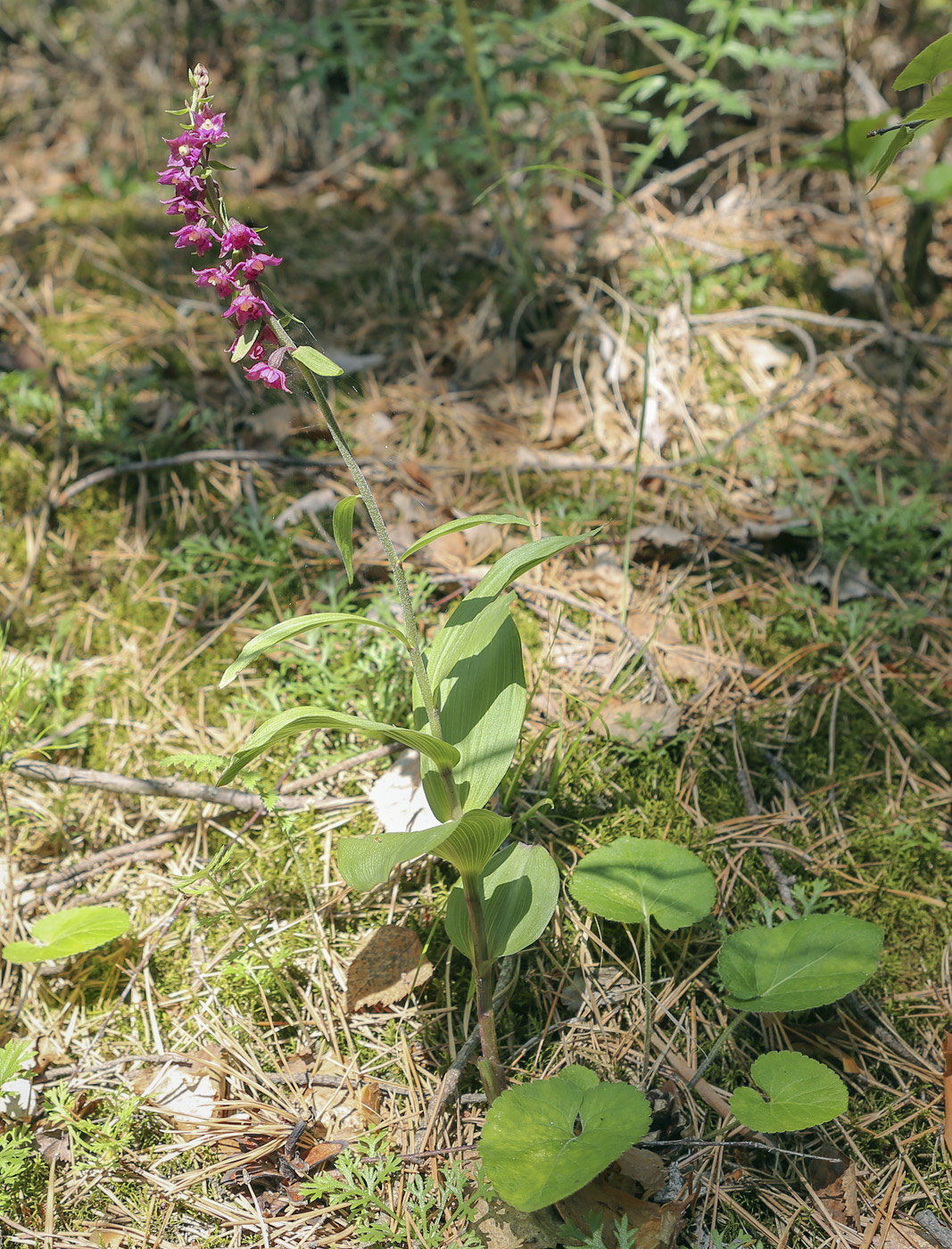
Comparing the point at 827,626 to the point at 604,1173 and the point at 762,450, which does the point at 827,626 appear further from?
the point at 604,1173

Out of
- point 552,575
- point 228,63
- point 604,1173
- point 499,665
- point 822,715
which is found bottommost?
point 604,1173

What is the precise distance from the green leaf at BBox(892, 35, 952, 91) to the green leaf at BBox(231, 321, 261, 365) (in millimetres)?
1062

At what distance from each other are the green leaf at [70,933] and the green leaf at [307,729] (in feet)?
2.25

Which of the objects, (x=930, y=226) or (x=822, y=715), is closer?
(x=822, y=715)

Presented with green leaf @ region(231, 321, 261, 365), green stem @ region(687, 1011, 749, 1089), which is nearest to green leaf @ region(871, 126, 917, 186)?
green leaf @ region(231, 321, 261, 365)

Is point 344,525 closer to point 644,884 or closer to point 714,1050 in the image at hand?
point 644,884

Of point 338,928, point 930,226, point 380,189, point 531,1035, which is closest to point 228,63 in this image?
point 380,189

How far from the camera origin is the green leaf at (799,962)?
1.60m

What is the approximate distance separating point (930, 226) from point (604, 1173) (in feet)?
11.3

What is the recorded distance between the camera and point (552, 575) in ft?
8.75

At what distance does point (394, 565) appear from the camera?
152 cm

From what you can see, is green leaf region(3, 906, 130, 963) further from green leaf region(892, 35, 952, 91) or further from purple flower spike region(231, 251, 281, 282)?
green leaf region(892, 35, 952, 91)

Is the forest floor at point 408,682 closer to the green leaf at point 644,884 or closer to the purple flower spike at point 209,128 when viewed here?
the green leaf at point 644,884

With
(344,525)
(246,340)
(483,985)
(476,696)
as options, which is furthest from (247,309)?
(483,985)
